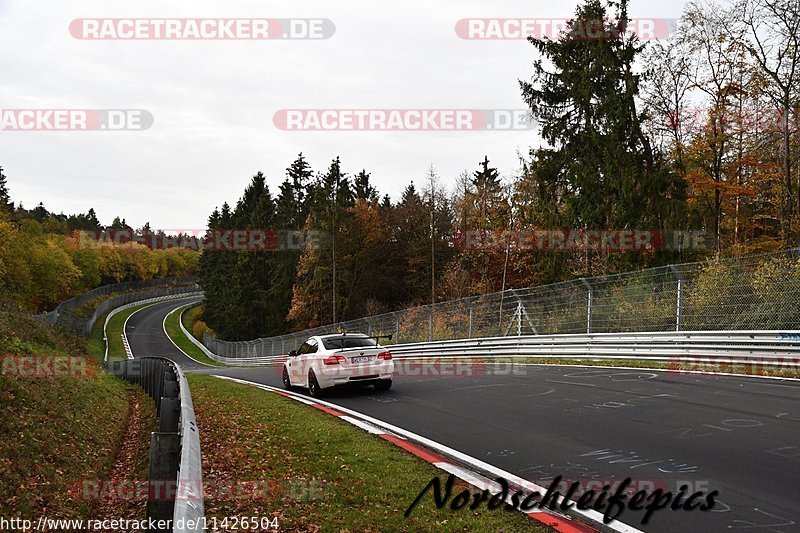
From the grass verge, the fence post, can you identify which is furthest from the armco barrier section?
the fence post

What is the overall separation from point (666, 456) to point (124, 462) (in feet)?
27.7

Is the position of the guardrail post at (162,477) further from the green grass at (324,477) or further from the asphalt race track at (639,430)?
the asphalt race track at (639,430)

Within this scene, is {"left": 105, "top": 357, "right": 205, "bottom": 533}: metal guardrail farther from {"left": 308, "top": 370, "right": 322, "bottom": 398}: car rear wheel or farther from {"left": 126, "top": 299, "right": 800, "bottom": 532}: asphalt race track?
{"left": 308, "top": 370, "right": 322, "bottom": 398}: car rear wheel

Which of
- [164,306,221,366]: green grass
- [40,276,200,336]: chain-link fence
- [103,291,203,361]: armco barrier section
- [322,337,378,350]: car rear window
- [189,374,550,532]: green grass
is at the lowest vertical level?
[164,306,221,366]: green grass

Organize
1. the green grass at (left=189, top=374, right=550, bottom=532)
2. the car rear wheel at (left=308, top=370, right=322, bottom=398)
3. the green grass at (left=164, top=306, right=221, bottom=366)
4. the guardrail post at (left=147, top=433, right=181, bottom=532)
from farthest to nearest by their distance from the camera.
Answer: the green grass at (left=164, top=306, right=221, bottom=366), the car rear wheel at (left=308, top=370, right=322, bottom=398), the green grass at (left=189, top=374, right=550, bottom=532), the guardrail post at (left=147, top=433, right=181, bottom=532)

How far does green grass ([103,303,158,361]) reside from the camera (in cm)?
5884

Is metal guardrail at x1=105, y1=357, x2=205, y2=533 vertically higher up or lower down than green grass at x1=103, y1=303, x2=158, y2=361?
higher up

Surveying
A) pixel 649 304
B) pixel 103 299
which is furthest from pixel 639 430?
pixel 103 299

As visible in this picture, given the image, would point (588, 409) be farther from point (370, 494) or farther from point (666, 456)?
point (370, 494)

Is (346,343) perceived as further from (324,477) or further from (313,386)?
(324,477)

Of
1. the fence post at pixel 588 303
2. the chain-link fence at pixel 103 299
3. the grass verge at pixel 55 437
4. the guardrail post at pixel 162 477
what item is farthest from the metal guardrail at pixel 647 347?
the chain-link fence at pixel 103 299

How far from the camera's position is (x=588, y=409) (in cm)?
966

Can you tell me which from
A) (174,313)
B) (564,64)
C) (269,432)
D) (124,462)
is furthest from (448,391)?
(174,313)

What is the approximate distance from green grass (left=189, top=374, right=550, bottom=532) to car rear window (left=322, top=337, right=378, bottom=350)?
140 inches
